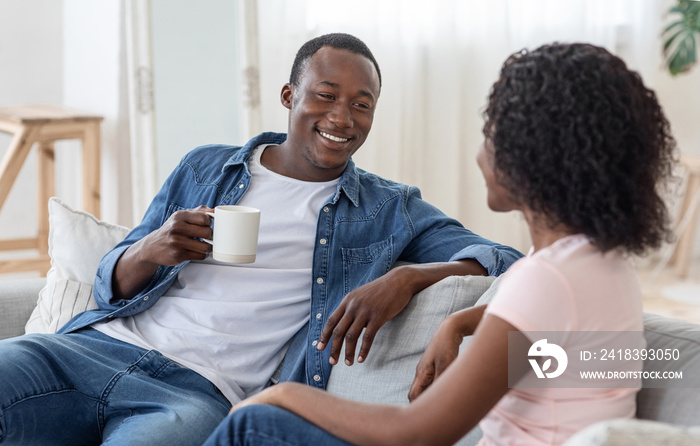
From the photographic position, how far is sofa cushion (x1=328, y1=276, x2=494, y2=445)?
1441mm

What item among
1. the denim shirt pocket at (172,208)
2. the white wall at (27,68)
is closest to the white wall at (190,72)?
the white wall at (27,68)

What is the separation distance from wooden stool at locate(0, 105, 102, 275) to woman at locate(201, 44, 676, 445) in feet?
7.42

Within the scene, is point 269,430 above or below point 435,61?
below

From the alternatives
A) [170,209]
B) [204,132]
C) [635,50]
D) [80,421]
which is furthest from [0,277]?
[635,50]

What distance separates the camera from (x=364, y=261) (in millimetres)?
1690

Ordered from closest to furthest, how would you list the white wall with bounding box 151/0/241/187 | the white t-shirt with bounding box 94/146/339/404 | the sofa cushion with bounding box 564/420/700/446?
the sofa cushion with bounding box 564/420/700/446 < the white t-shirt with bounding box 94/146/339/404 < the white wall with bounding box 151/0/241/187

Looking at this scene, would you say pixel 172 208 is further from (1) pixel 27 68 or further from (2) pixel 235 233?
(1) pixel 27 68

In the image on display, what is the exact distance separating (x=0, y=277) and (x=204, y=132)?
1.18 meters

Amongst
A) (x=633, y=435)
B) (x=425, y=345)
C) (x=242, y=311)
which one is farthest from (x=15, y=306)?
(x=633, y=435)

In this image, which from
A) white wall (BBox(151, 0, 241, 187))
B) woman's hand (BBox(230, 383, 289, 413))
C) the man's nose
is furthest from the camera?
white wall (BBox(151, 0, 241, 187))

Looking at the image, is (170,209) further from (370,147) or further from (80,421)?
A: (370,147)

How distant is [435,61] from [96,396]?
9.26ft

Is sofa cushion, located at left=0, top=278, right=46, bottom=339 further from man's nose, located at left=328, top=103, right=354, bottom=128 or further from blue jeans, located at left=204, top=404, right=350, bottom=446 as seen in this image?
blue jeans, located at left=204, top=404, right=350, bottom=446

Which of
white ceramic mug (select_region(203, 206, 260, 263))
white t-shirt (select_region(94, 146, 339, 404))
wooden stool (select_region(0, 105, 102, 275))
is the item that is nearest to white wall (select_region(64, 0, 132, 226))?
wooden stool (select_region(0, 105, 102, 275))
